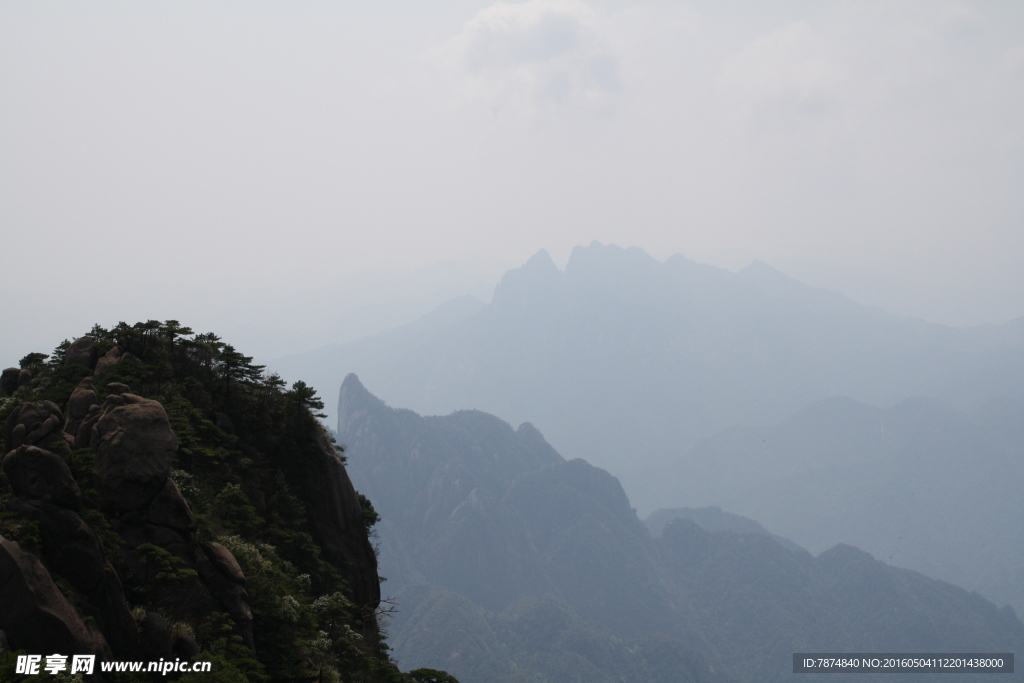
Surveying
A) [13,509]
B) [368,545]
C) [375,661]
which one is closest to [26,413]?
[13,509]

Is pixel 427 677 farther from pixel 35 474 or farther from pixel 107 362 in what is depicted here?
pixel 107 362

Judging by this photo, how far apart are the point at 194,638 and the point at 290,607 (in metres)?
5.23

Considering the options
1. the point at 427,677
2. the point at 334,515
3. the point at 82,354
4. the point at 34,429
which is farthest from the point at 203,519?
the point at 82,354

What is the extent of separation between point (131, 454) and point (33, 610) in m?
6.96

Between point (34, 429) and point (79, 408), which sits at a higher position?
point (79, 408)

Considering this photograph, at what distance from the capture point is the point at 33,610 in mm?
15328

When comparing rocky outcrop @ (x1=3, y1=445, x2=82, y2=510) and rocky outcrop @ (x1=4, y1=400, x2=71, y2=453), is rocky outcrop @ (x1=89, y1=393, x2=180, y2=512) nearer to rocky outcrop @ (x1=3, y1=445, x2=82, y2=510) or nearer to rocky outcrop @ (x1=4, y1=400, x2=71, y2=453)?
rocky outcrop @ (x1=4, y1=400, x2=71, y2=453)

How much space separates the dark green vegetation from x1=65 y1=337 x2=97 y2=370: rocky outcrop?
9cm

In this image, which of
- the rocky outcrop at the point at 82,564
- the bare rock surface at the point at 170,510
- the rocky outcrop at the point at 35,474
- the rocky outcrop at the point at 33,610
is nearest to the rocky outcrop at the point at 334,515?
the bare rock surface at the point at 170,510

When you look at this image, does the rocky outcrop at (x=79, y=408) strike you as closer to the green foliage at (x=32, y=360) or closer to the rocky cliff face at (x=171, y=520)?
the rocky cliff face at (x=171, y=520)

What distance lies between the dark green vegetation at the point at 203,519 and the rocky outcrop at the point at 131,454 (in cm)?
7

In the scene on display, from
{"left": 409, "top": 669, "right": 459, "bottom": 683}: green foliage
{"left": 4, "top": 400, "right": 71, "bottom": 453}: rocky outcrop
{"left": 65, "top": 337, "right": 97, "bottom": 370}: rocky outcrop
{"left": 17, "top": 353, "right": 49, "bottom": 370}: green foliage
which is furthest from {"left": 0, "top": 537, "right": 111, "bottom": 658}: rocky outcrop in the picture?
{"left": 17, "top": 353, "right": 49, "bottom": 370}: green foliage

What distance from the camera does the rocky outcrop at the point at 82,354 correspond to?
35.6 m

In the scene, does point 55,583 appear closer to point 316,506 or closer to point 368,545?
point 316,506
